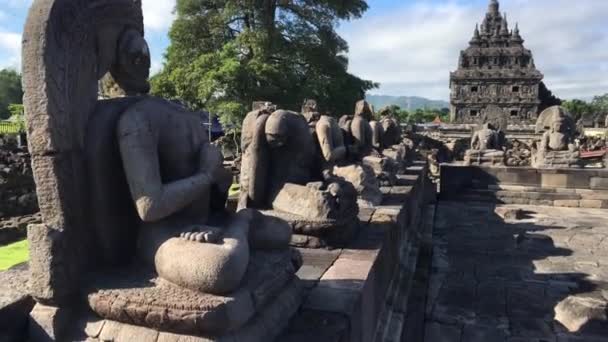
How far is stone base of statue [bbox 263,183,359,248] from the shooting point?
3938 millimetres

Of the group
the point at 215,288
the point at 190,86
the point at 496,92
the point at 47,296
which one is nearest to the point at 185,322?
the point at 215,288

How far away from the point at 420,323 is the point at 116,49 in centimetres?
359

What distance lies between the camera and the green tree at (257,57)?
646 inches

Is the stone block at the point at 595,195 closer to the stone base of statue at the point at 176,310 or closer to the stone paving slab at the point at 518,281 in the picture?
the stone paving slab at the point at 518,281

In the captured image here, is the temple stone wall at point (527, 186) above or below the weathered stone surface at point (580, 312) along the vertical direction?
A: above

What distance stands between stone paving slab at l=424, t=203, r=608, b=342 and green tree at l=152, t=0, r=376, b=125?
30.3 feet

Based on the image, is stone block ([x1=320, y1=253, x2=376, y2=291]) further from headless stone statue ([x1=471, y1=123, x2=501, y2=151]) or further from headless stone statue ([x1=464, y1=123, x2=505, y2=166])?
headless stone statue ([x1=471, y1=123, x2=501, y2=151])

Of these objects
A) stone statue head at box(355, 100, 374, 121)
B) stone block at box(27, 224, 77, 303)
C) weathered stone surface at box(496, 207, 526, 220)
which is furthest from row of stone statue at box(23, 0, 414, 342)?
weathered stone surface at box(496, 207, 526, 220)

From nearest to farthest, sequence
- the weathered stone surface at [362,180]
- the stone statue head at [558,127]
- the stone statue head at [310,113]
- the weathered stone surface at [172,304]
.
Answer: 1. the weathered stone surface at [172,304]
2. the weathered stone surface at [362,180]
3. the stone statue head at [310,113]
4. the stone statue head at [558,127]

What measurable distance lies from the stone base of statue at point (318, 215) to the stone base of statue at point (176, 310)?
1.59 metres

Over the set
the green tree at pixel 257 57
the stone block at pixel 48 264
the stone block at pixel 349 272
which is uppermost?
the green tree at pixel 257 57

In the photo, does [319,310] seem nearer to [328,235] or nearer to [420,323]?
[328,235]

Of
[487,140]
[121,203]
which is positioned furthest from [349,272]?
[487,140]

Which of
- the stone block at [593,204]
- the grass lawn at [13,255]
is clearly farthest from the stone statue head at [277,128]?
the stone block at [593,204]
